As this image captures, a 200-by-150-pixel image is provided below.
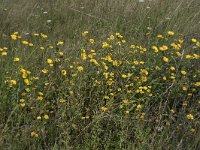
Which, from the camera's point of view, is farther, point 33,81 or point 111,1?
point 111,1

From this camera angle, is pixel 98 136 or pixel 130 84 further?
pixel 130 84

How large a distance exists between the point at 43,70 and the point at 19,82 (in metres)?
0.23

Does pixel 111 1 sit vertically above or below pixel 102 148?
above

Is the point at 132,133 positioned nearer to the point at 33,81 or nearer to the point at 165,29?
the point at 33,81

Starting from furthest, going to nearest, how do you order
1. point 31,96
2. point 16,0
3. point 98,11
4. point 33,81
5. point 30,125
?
point 16,0 → point 98,11 → point 33,81 → point 31,96 → point 30,125

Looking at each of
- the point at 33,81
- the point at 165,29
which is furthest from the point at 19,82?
the point at 165,29

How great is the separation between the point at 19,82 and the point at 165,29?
7.07ft

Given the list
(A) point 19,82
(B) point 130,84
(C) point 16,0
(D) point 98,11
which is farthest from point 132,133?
(C) point 16,0

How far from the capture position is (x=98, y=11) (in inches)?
192

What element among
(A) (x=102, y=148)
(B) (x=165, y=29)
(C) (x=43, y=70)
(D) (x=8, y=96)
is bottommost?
(A) (x=102, y=148)

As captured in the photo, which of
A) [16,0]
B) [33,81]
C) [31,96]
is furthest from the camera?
[16,0]

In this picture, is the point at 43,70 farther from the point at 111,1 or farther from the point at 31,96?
the point at 111,1

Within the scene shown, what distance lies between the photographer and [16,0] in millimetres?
5590

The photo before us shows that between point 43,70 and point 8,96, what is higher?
point 43,70
